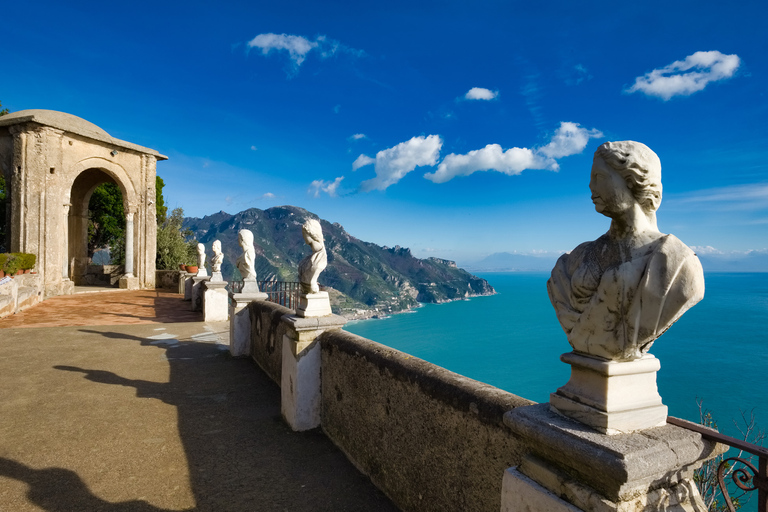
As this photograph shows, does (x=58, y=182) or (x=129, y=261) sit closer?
(x=58, y=182)

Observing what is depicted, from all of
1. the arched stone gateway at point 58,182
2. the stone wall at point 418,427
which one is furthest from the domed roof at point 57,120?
the stone wall at point 418,427

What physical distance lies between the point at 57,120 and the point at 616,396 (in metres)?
20.9

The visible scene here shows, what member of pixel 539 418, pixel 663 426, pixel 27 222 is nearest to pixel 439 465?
pixel 539 418

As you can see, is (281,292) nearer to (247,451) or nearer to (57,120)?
(247,451)

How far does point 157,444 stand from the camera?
3.86m

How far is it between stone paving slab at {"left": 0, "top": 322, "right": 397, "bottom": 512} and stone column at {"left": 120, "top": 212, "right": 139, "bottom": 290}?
1253cm

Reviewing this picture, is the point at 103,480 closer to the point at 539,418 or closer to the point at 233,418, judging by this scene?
the point at 233,418

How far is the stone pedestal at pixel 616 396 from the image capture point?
56.0 inches

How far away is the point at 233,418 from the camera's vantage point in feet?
14.8

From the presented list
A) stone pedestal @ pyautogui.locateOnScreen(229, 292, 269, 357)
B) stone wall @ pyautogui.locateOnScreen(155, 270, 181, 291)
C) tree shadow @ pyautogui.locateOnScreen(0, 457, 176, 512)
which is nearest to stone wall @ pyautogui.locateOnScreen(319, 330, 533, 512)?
tree shadow @ pyautogui.locateOnScreen(0, 457, 176, 512)

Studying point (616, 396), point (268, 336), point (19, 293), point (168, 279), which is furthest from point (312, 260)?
point (168, 279)

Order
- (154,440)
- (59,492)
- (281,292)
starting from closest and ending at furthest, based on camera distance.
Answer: (59,492) → (154,440) → (281,292)

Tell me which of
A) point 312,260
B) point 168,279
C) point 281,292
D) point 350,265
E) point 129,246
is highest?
point 129,246

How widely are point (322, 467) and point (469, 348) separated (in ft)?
210
